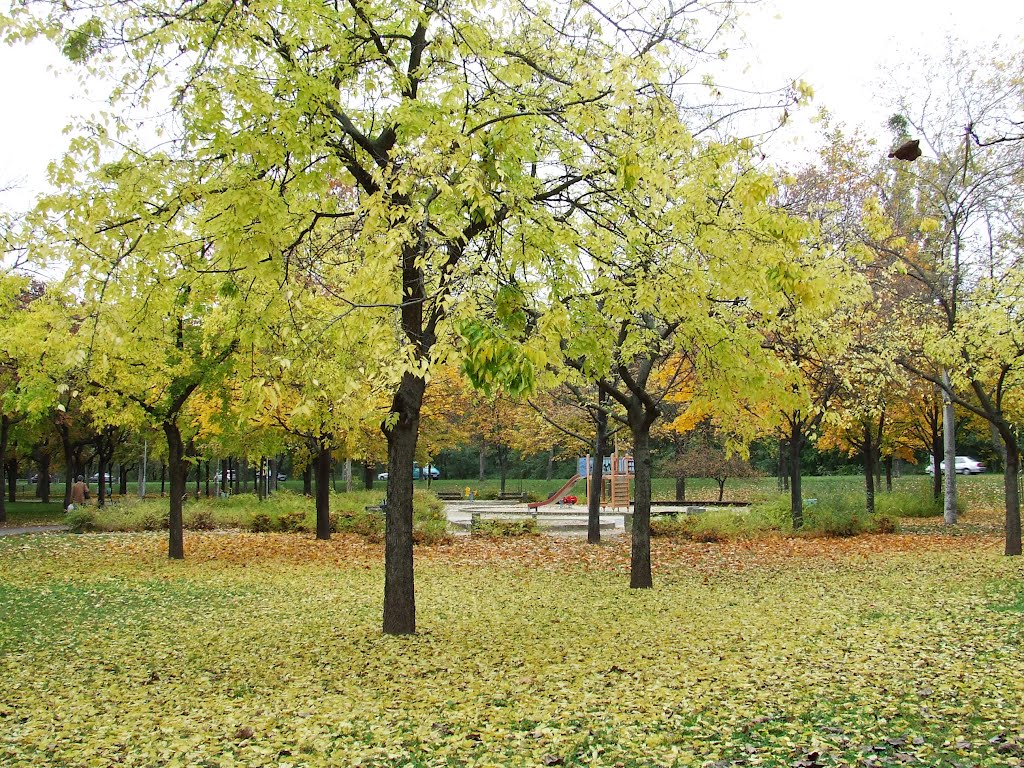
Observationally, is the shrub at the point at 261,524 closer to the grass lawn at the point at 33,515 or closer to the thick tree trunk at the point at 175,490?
the thick tree trunk at the point at 175,490

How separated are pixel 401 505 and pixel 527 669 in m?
2.13

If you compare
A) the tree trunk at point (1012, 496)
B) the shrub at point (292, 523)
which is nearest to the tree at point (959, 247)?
the tree trunk at point (1012, 496)

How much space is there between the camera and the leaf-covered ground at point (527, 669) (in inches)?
180

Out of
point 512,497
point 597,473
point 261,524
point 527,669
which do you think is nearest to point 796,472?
point 597,473

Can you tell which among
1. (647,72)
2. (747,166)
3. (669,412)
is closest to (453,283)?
(647,72)

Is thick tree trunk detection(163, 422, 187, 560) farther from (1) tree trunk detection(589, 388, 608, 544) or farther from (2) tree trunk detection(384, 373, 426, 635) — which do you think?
(1) tree trunk detection(589, 388, 608, 544)

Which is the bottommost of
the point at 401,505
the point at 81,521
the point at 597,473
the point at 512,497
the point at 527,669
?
the point at 512,497

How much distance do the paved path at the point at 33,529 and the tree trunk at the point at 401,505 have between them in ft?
60.3

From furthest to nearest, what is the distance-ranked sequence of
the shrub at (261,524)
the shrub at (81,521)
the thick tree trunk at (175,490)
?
the shrub at (261,524), the shrub at (81,521), the thick tree trunk at (175,490)

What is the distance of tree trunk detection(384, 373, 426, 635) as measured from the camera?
303 inches

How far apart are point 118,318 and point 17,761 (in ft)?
9.62

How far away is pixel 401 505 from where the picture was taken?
25.4ft

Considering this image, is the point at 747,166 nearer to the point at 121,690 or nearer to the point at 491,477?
the point at 121,690

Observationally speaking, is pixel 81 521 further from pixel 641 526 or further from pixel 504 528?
pixel 641 526
